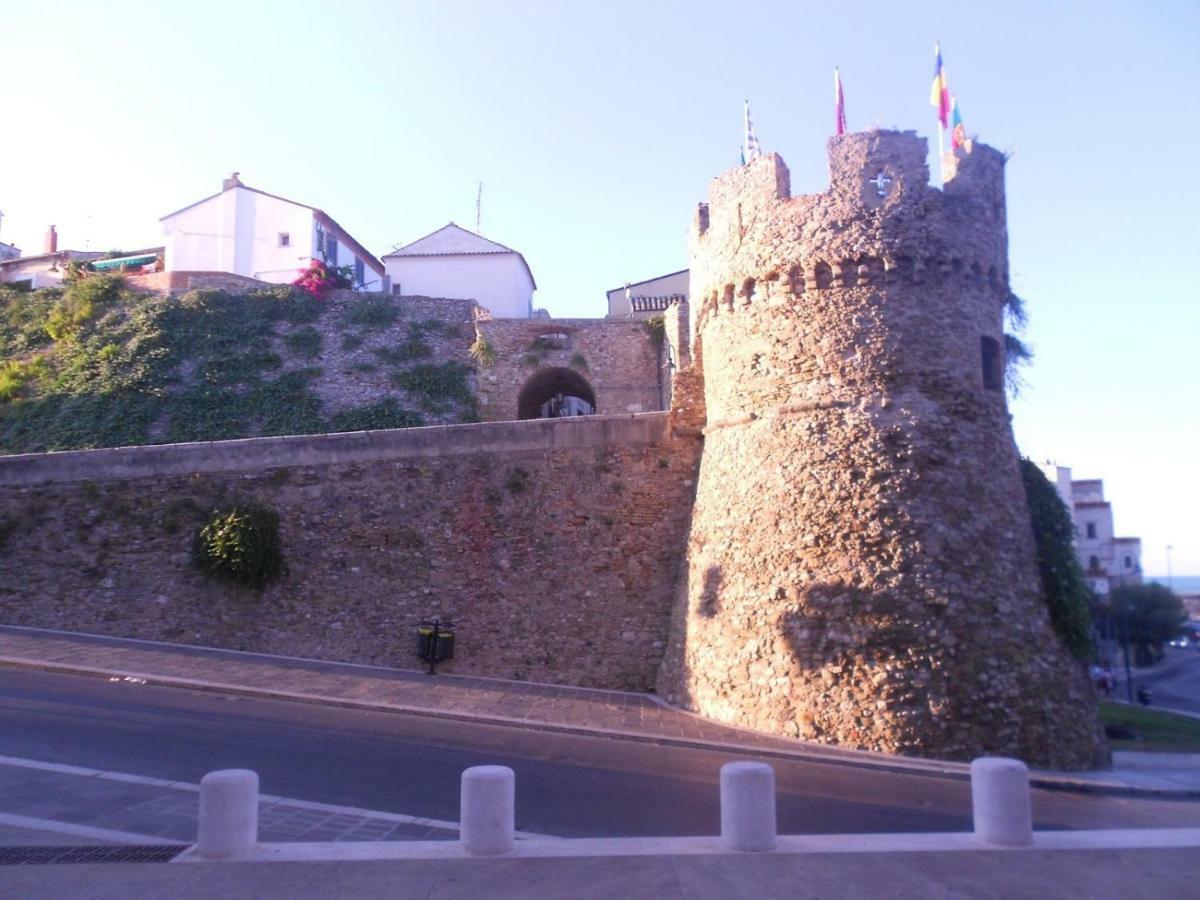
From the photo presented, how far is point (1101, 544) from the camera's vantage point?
27297mm

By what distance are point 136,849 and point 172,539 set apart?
28.8 feet

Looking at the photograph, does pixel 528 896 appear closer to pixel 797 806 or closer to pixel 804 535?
pixel 797 806

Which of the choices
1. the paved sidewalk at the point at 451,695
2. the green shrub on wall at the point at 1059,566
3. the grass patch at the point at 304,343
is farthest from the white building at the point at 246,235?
the green shrub on wall at the point at 1059,566

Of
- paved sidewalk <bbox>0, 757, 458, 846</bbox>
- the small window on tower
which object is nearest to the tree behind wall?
the small window on tower

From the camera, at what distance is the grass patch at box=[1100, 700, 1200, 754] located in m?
13.8

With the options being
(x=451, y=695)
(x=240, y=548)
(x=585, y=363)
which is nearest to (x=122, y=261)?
(x=585, y=363)

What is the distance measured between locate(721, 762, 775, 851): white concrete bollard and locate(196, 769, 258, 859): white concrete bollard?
3.28m

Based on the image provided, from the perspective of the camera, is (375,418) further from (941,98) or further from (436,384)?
(941,98)

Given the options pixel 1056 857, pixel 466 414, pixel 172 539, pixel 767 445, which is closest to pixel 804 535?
pixel 767 445

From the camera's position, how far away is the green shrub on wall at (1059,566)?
10.9 metres

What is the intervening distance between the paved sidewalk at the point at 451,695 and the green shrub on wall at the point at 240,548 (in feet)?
3.91

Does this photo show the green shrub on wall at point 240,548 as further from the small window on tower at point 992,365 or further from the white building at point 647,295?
the white building at point 647,295

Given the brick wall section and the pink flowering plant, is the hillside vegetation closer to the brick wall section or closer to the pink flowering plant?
the pink flowering plant

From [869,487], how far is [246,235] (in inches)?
1151
